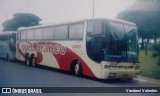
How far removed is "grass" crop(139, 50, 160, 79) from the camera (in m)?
6.33

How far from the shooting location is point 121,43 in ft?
21.2

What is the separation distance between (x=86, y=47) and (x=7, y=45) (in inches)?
74.1

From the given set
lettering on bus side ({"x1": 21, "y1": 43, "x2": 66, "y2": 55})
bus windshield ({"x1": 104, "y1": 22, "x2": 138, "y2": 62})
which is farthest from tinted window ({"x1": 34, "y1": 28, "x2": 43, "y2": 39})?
bus windshield ({"x1": 104, "y1": 22, "x2": 138, "y2": 62})

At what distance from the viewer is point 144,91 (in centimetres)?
618

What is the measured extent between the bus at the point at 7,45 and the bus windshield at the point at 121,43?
6.58 feet

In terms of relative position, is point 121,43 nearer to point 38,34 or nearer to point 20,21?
point 38,34

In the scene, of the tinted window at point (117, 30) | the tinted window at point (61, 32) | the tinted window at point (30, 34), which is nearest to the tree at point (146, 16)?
the tinted window at point (117, 30)

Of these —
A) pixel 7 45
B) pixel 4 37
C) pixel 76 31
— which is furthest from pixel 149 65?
pixel 7 45

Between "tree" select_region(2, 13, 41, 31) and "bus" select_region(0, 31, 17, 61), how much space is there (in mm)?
139

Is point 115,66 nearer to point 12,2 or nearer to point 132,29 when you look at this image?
point 132,29

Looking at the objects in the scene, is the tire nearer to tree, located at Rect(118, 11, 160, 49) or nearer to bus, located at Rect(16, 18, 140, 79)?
bus, located at Rect(16, 18, 140, 79)

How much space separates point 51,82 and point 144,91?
74.7 inches

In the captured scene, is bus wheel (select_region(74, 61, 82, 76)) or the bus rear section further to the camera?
bus wheel (select_region(74, 61, 82, 76))

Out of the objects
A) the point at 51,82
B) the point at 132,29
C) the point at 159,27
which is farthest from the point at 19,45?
the point at 159,27
